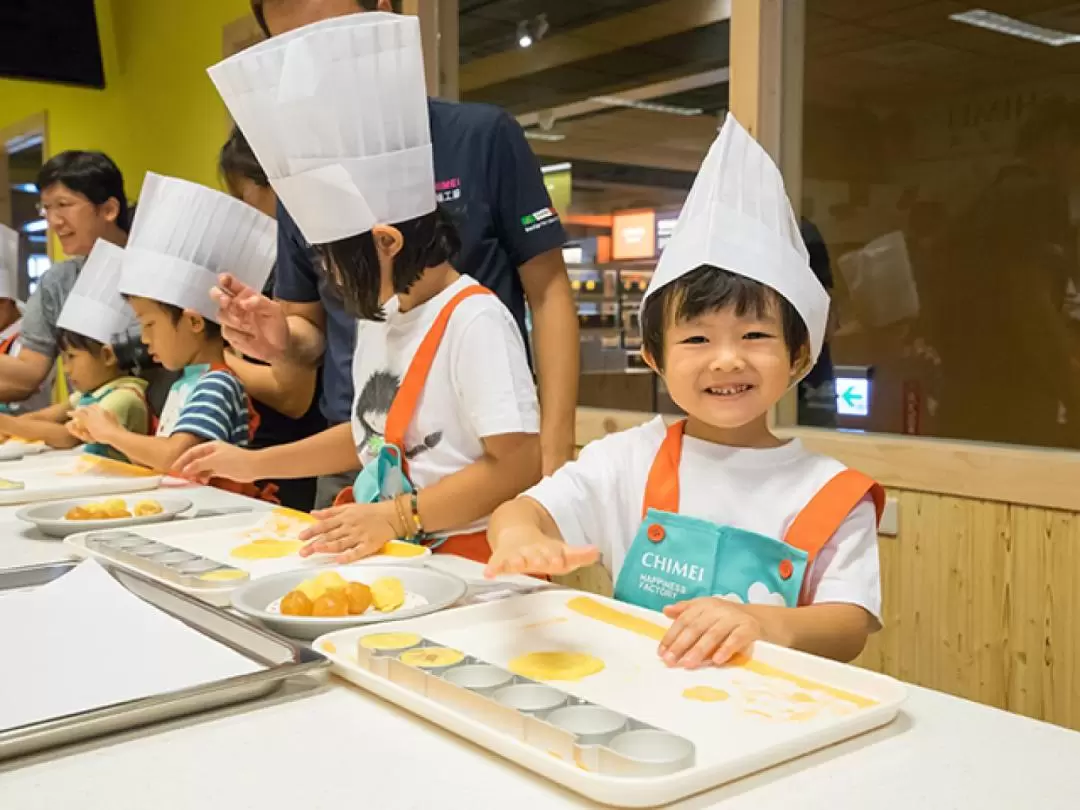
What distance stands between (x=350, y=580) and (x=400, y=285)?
0.44m

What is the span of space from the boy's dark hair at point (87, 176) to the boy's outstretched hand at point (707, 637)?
257cm

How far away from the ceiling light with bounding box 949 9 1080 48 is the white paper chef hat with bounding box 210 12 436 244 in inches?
67.8

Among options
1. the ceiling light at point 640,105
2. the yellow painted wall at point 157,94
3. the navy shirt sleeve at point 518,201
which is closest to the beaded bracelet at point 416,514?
the navy shirt sleeve at point 518,201

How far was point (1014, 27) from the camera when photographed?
8.14 ft

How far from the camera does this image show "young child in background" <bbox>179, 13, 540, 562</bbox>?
3.92 feet

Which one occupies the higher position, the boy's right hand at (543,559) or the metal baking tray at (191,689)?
the boy's right hand at (543,559)

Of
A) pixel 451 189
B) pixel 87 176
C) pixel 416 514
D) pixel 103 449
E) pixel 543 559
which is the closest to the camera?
pixel 543 559

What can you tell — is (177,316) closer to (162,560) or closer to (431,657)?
(162,560)

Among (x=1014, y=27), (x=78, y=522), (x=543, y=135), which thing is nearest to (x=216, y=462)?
(x=78, y=522)

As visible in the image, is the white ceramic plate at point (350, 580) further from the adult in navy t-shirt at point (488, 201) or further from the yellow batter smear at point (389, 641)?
the adult in navy t-shirt at point (488, 201)

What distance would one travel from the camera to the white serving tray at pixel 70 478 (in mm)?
1524

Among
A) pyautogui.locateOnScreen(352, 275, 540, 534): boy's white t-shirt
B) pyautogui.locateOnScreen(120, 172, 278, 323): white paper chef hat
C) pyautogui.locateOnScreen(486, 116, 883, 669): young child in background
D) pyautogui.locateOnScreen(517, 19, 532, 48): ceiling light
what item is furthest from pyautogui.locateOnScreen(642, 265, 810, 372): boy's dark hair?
pyautogui.locateOnScreen(517, 19, 532, 48): ceiling light

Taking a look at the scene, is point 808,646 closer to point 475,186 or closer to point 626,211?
point 475,186

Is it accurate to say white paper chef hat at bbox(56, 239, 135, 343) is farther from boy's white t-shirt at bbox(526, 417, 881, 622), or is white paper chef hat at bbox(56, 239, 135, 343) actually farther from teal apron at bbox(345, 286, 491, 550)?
boy's white t-shirt at bbox(526, 417, 881, 622)
